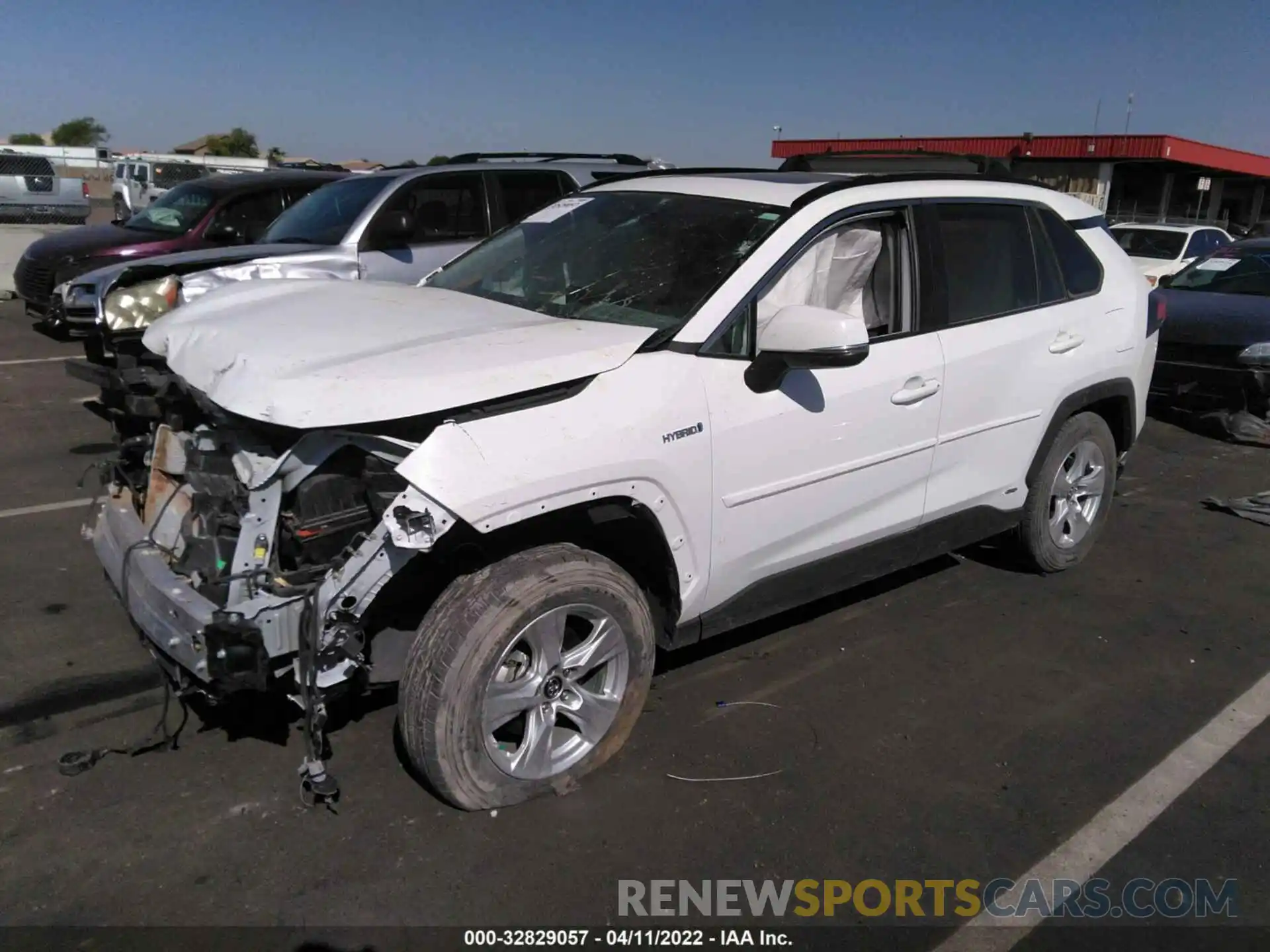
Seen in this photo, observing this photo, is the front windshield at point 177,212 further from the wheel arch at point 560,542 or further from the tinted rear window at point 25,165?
the tinted rear window at point 25,165

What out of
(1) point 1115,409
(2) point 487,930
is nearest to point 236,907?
(2) point 487,930

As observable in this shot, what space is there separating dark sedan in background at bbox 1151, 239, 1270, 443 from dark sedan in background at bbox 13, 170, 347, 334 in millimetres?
7630

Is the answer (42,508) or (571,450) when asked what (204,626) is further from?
(42,508)

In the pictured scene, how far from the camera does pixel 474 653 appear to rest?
117 inches

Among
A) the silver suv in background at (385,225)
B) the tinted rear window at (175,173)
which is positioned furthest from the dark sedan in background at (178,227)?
the tinted rear window at (175,173)

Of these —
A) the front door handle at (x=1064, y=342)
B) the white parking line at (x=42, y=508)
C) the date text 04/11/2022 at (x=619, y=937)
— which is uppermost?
the front door handle at (x=1064, y=342)

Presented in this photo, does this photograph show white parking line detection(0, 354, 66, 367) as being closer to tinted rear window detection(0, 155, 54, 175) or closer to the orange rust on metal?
the orange rust on metal

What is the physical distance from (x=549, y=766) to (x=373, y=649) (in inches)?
26.2

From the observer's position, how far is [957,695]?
13.5 ft

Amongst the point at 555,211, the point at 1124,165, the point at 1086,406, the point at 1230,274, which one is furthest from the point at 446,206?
the point at 1124,165

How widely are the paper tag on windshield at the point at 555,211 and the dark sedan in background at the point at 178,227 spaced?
5.83m

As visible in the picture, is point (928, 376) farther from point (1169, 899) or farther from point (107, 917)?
point (107, 917)

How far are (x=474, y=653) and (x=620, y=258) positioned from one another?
5.75ft

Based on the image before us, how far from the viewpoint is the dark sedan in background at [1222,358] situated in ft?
27.3
